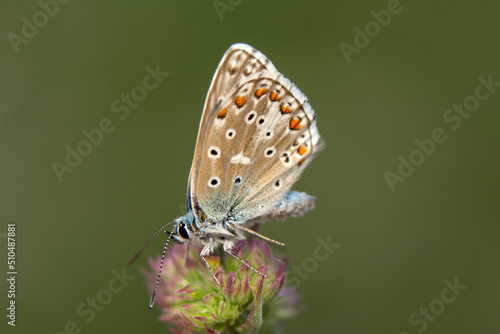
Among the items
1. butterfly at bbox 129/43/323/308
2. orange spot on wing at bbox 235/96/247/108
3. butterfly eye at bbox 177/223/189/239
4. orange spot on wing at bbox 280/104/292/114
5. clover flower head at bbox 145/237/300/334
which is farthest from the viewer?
orange spot on wing at bbox 280/104/292/114

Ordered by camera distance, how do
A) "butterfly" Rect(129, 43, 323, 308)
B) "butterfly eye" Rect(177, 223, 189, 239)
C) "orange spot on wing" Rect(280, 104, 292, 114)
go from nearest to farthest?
"butterfly eye" Rect(177, 223, 189, 239), "butterfly" Rect(129, 43, 323, 308), "orange spot on wing" Rect(280, 104, 292, 114)

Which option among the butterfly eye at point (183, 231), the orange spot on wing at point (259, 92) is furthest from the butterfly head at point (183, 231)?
the orange spot on wing at point (259, 92)

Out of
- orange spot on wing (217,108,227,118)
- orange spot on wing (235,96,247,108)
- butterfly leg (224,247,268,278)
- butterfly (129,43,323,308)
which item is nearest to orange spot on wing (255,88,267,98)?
butterfly (129,43,323,308)

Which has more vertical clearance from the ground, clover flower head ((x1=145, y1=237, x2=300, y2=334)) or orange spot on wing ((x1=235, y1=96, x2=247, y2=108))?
orange spot on wing ((x1=235, y1=96, x2=247, y2=108))

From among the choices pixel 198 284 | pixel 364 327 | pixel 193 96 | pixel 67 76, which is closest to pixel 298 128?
pixel 198 284

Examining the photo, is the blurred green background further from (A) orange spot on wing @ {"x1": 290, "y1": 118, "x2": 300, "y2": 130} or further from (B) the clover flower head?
(A) orange spot on wing @ {"x1": 290, "y1": 118, "x2": 300, "y2": 130}

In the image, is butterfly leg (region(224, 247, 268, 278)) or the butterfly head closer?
butterfly leg (region(224, 247, 268, 278))
